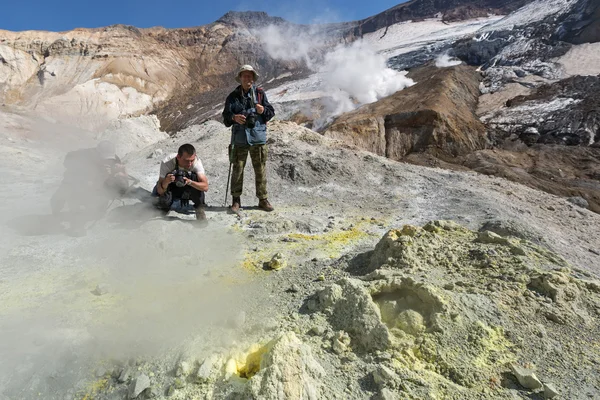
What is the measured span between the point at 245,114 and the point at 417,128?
10.2 meters

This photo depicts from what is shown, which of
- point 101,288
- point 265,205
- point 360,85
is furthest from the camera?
point 360,85

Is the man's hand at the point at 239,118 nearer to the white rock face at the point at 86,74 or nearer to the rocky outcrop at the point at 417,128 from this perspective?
the rocky outcrop at the point at 417,128

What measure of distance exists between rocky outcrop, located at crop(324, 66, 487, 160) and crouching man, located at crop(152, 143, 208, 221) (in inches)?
358

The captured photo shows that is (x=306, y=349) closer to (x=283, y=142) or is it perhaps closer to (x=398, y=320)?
(x=398, y=320)

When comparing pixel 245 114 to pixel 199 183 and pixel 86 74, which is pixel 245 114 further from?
pixel 86 74

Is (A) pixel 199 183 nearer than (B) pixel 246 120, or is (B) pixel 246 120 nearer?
(A) pixel 199 183

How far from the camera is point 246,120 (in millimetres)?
3949

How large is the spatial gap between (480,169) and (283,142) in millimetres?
6273

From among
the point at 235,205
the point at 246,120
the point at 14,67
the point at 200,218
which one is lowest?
the point at 235,205

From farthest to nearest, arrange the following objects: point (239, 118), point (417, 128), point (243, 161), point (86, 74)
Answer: point (86, 74) → point (417, 128) → point (243, 161) → point (239, 118)

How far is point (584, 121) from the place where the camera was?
1205 cm

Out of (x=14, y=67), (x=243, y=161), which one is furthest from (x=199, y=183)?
(x=14, y=67)

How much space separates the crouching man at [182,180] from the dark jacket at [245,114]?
0.58m

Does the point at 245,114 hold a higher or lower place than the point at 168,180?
higher
